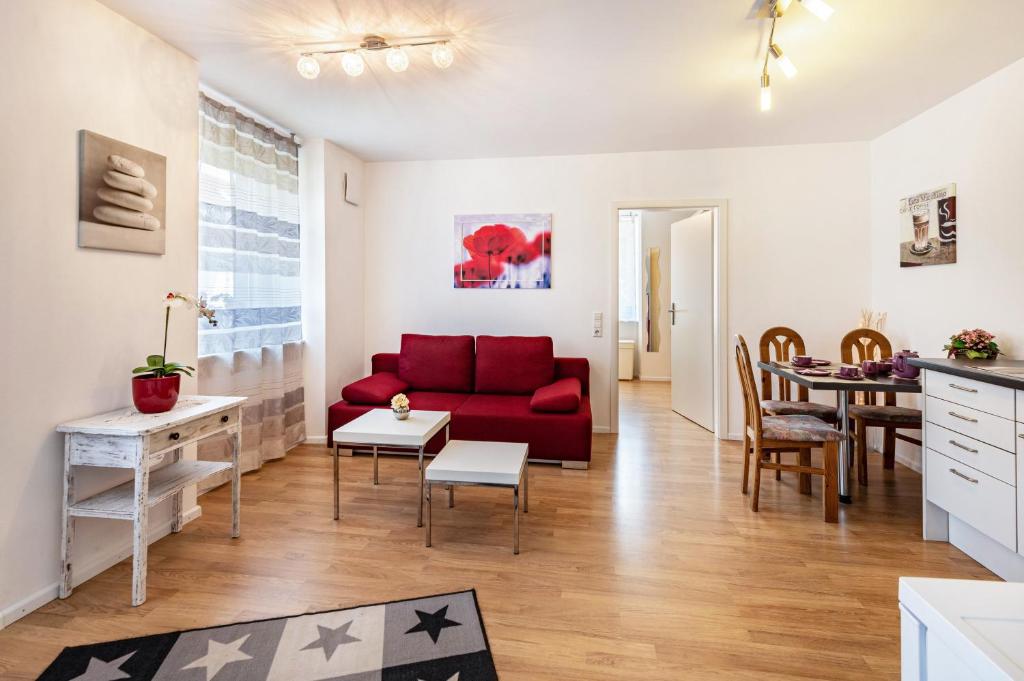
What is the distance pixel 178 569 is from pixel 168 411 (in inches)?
28.1

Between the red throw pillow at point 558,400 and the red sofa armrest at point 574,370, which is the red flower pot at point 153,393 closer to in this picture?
the red throw pillow at point 558,400

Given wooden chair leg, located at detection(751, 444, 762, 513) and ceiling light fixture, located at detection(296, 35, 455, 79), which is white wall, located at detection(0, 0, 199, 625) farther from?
wooden chair leg, located at detection(751, 444, 762, 513)

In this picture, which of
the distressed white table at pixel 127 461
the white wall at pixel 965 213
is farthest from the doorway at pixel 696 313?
the distressed white table at pixel 127 461

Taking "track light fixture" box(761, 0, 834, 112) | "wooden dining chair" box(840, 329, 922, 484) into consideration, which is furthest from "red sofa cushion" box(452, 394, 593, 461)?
"track light fixture" box(761, 0, 834, 112)

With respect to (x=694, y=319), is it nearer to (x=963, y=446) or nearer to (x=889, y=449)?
(x=889, y=449)

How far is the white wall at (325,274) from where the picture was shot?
4.17 metres

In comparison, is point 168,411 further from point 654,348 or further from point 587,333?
point 654,348

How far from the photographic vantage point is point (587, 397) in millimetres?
4320

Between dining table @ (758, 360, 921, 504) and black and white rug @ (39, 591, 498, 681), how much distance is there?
2256 millimetres

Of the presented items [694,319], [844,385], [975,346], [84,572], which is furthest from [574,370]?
[84,572]

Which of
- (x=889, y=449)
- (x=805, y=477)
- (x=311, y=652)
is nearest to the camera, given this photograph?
(x=311, y=652)

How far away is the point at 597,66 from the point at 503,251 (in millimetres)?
2096

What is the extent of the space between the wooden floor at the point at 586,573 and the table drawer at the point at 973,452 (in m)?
0.49

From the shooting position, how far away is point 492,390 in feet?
14.4
